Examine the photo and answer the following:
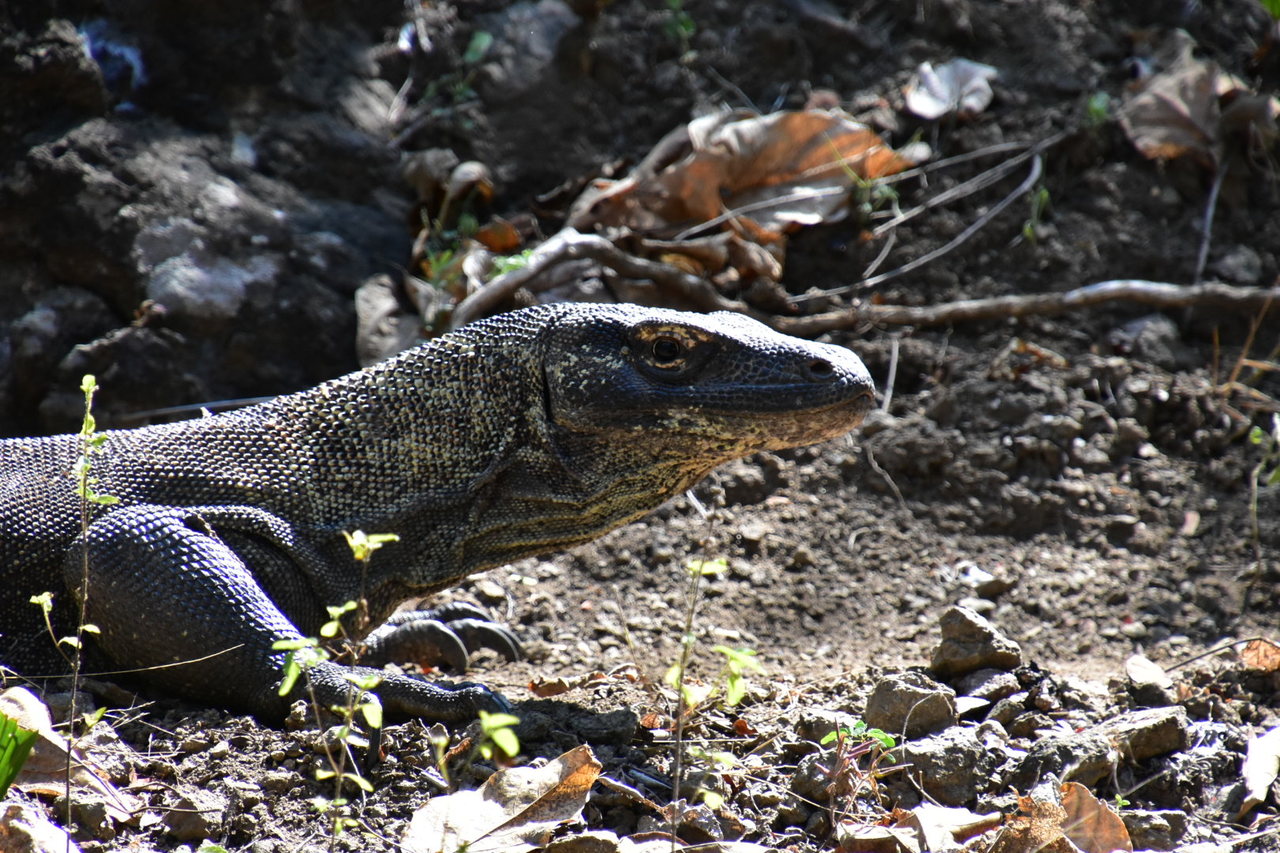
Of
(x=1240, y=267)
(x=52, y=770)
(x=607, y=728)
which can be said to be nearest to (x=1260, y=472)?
(x=1240, y=267)

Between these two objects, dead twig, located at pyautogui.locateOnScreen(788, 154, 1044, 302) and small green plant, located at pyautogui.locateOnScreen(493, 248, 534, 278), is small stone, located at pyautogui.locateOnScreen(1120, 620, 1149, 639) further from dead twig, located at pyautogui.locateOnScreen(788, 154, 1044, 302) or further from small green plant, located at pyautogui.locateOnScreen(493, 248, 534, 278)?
small green plant, located at pyautogui.locateOnScreen(493, 248, 534, 278)

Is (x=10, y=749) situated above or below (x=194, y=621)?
above

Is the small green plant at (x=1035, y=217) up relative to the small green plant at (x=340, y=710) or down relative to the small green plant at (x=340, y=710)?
down

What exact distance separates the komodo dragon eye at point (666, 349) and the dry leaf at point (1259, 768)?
2117 mm

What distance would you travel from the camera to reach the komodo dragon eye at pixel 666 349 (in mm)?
4164

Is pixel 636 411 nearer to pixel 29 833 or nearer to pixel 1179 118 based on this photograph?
pixel 29 833

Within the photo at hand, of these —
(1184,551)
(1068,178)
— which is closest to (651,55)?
→ (1068,178)

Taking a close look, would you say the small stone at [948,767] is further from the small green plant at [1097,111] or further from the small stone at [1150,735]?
the small green plant at [1097,111]

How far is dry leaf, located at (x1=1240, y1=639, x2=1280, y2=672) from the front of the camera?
428 centimetres

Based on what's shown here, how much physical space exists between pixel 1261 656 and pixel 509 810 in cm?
279

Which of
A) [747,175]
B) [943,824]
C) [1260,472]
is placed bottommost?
[1260,472]

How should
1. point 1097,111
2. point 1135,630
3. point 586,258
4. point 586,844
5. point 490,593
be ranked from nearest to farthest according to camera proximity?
point 586,844, point 1135,630, point 490,593, point 586,258, point 1097,111

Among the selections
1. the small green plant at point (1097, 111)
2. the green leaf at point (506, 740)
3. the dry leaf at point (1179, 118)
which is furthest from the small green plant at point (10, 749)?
the dry leaf at point (1179, 118)

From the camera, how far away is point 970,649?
407cm
